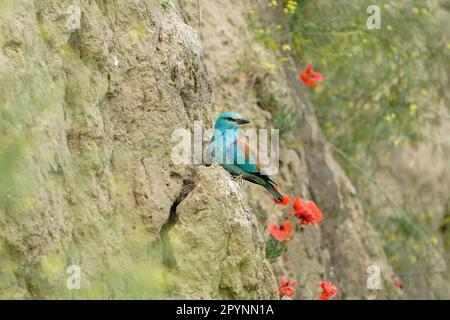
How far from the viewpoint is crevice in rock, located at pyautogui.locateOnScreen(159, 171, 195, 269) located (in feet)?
17.2

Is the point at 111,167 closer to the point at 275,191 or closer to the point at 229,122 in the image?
the point at 229,122

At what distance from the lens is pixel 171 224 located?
544cm

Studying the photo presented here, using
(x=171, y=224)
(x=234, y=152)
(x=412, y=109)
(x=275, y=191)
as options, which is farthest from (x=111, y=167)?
(x=412, y=109)

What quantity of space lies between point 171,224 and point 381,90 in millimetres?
4867

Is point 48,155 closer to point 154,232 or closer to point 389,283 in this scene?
point 154,232

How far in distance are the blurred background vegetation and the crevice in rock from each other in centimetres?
339

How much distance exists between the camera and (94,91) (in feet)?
16.8

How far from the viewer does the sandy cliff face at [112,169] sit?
436 centimetres

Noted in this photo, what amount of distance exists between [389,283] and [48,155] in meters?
5.23

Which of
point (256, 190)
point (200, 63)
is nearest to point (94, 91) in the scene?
point (200, 63)

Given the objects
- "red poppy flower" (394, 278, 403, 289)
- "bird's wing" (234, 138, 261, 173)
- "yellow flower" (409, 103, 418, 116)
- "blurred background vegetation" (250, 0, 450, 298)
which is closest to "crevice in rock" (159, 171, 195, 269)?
"bird's wing" (234, 138, 261, 173)

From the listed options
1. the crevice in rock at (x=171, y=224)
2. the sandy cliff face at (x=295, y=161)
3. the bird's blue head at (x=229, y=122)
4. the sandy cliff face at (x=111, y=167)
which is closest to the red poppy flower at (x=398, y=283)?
the sandy cliff face at (x=295, y=161)

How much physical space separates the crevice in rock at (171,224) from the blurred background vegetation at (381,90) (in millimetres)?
3391

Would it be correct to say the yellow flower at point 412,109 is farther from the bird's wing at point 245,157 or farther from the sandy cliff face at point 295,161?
the bird's wing at point 245,157
